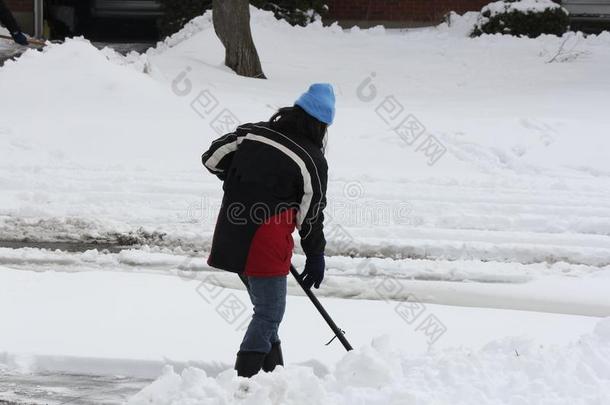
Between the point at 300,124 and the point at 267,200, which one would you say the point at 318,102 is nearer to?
the point at 300,124

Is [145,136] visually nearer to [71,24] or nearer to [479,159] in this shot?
[479,159]

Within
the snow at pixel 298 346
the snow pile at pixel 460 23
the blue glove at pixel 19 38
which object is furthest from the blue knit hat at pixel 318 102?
the snow pile at pixel 460 23

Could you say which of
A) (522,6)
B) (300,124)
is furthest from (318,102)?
(522,6)

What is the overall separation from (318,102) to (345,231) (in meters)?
3.37

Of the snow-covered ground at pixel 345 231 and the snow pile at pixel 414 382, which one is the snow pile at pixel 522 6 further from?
the snow pile at pixel 414 382

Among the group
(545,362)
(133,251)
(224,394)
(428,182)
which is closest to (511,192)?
(428,182)

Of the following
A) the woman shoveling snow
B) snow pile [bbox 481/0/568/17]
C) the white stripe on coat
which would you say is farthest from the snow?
snow pile [bbox 481/0/568/17]

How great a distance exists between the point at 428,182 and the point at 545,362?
483 centimetres

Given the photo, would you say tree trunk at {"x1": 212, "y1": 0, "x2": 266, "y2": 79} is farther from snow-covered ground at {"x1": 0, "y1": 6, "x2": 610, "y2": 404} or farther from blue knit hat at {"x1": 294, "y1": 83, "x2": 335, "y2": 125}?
blue knit hat at {"x1": 294, "y1": 83, "x2": 335, "y2": 125}

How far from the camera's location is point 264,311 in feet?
14.2

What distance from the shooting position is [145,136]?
10.1m

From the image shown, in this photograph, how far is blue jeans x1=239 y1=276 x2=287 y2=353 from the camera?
169 inches

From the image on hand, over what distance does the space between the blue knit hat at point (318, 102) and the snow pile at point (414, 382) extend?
1.05 m

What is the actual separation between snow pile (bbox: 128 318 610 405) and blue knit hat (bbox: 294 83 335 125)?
1.05 metres
